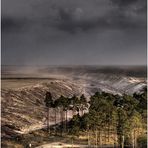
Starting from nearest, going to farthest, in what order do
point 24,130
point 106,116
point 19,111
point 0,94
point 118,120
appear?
point 118,120
point 106,116
point 24,130
point 19,111
point 0,94

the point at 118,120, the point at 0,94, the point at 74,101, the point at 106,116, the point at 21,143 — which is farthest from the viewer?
the point at 0,94

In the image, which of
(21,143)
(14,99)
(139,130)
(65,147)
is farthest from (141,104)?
(14,99)

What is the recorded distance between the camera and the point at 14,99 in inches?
6594

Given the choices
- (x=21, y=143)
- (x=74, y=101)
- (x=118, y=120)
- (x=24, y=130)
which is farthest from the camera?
(x=24, y=130)

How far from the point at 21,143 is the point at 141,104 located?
30.3 m

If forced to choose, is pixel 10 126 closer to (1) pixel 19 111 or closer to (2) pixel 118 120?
(1) pixel 19 111

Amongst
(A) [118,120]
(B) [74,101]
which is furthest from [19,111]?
(A) [118,120]

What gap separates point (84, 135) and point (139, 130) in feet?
59.6

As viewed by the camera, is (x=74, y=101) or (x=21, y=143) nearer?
(x=21, y=143)

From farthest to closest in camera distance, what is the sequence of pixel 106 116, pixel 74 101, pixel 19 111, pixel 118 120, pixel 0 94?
pixel 0 94 < pixel 19 111 < pixel 74 101 < pixel 106 116 < pixel 118 120

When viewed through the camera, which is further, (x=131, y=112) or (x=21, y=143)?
(x=21, y=143)

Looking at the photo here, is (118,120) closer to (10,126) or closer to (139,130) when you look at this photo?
(139,130)

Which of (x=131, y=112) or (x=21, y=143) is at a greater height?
(x=131, y=112)

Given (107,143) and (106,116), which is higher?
(106,116)
